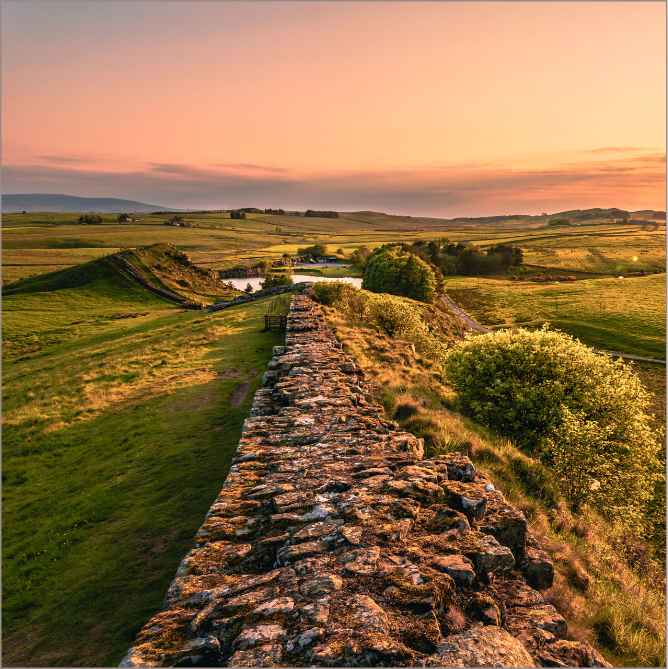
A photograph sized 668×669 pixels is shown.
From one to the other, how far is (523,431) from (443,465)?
13.0 meters

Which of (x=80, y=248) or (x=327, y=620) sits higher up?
(x=80, y=248)

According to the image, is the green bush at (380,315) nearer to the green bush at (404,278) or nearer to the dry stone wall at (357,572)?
the dry stone wall at (357,572)

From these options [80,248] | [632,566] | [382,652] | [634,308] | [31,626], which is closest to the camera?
[382,652]

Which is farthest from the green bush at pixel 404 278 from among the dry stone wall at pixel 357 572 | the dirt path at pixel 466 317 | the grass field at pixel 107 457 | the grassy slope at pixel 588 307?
the dry stone wall at pixel 357 572

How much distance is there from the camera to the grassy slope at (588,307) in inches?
2702

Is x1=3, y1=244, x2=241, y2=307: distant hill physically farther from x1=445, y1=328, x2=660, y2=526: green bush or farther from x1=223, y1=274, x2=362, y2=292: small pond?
x1=445, y1=328, x2=660, y2=526: green bush

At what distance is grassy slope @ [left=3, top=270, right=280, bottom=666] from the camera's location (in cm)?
988

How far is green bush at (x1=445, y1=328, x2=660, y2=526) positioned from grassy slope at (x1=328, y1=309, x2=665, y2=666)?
66.7 inches

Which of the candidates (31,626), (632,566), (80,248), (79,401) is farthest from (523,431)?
(80,248)

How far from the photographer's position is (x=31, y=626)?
10188mm

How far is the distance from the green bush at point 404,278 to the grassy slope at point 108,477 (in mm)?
49549

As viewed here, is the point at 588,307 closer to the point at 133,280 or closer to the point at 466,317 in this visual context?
the point at 466,317

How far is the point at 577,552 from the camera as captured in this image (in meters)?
10.5

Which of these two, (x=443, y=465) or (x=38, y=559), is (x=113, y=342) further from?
(x=443, y=465)
